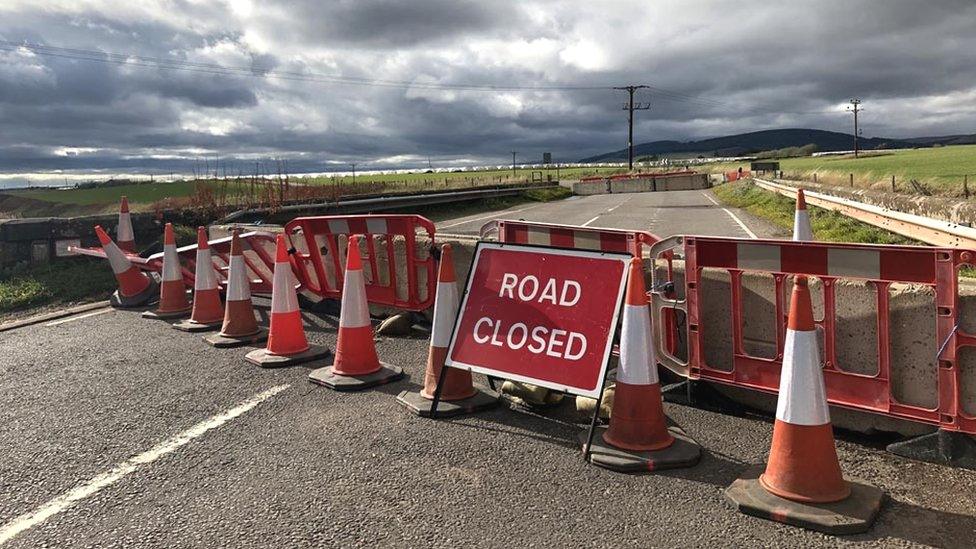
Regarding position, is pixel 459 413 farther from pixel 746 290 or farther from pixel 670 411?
pixel 746 290

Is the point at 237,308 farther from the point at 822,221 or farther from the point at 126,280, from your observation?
the point at 822,221

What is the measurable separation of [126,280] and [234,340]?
3.32m

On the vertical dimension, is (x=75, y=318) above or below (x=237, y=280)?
below

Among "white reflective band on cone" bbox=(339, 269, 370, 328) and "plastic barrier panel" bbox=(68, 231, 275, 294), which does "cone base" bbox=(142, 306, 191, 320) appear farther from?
"white reflective band on cone" bbox=(339, 269, 370, 328)

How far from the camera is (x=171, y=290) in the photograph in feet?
26.6

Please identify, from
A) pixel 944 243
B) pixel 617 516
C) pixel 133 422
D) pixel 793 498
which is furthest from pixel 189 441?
pixel 944 243

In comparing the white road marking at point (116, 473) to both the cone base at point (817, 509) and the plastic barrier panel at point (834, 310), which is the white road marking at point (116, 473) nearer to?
the plastic barrier panel at point (834, 310)

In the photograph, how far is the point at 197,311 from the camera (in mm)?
7371

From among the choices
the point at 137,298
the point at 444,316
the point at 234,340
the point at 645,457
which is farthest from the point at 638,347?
the point at 137,298

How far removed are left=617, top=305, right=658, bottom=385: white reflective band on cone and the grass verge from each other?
6.28m

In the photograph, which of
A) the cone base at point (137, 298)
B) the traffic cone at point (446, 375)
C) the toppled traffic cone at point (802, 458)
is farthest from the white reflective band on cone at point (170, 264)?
the toppled traffic cone at point (802, 458)

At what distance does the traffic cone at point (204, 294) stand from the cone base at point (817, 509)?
5852 millimetres

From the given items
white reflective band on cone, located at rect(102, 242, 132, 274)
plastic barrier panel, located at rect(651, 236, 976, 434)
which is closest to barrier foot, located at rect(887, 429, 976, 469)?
plastic barrier panel, located at rect(651, 236, 976, 434)

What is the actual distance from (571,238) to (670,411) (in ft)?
6.26
